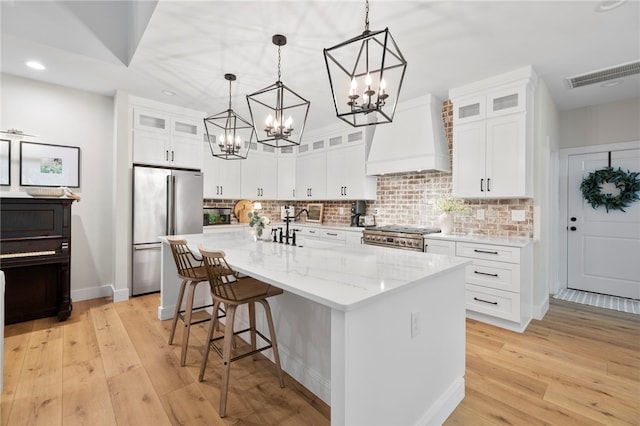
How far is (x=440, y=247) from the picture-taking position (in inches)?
133

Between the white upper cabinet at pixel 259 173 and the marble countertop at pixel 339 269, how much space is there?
3.18 metres

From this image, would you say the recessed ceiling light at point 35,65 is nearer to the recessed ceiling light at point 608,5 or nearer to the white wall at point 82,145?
the white wall at point 82,145

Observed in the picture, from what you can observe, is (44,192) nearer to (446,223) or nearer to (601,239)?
(446,223)

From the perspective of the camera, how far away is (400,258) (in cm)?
197

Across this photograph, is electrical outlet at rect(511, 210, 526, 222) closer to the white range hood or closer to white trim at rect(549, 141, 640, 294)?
the white range hood

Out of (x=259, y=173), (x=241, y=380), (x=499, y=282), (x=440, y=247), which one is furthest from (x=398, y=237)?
(x=259, y=173)

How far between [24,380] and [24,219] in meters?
1.69

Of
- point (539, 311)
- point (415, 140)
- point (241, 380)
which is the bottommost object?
point (241, 380)

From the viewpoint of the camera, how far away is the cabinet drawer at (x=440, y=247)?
331 centimetres

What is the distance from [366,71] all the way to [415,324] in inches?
53.7

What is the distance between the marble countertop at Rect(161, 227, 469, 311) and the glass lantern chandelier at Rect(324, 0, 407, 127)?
812mm

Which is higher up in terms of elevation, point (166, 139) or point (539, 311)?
point (166, 139)

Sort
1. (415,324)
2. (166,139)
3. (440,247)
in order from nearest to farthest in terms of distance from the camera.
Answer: (415,324) → (440,247) → (166,139)

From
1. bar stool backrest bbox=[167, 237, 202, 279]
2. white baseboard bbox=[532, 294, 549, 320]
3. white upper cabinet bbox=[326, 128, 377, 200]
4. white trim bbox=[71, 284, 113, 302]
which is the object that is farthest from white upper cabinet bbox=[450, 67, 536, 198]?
white trim bbox=[71, 284, 113, 302]
